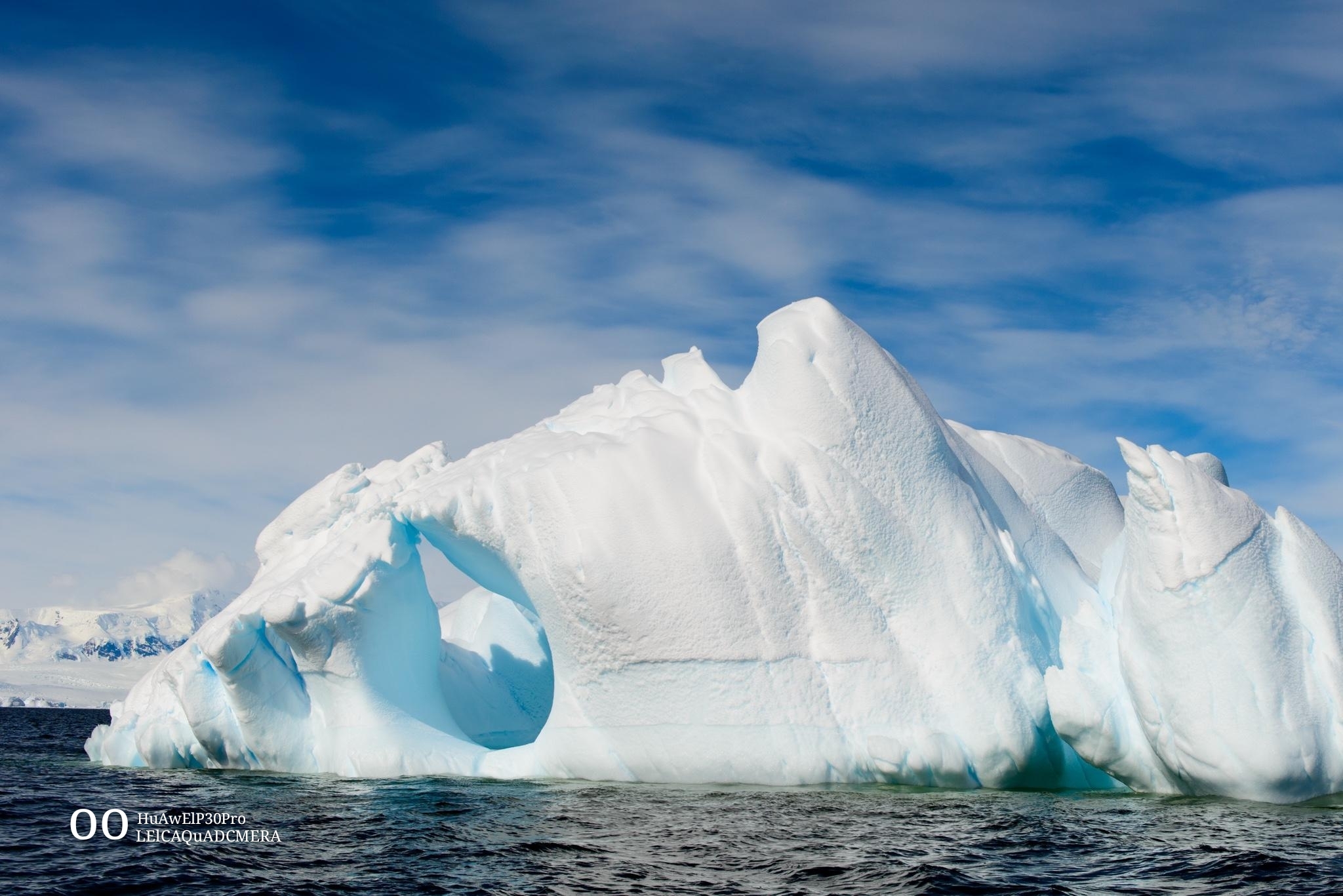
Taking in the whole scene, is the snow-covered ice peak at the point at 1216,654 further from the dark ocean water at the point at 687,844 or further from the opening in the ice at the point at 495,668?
the opening in the ice at the point at 495,668

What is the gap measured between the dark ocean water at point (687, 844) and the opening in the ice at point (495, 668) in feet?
17.2

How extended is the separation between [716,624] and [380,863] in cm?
583

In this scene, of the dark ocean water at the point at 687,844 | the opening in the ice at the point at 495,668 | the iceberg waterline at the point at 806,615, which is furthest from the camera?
the opening in the ice at the point at 495,668

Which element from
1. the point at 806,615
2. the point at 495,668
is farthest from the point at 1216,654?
the point at 495,668

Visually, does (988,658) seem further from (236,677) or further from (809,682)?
(236,677)

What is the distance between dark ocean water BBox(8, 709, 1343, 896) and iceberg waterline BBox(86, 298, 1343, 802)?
685 millimetres

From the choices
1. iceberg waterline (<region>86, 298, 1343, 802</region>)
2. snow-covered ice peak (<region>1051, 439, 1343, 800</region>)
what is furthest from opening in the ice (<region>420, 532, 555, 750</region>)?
snow-covered ice peak (<region>1051, 439, 1343, 800</region>)

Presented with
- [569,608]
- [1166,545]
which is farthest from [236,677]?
[1166,545]

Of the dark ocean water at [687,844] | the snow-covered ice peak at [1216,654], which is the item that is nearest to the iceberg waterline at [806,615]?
the snow-covered ice peak at [1216,654]

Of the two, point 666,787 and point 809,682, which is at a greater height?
point 809,682

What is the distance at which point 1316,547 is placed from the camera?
12.9 metres

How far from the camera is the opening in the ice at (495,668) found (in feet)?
64.0

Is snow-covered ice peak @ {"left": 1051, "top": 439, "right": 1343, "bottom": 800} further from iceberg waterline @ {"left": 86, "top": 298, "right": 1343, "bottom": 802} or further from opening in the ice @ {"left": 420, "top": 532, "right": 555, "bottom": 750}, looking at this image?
opening in the ice @ {"left": 420, "top": 532, "right": 555, "bottom": 750}

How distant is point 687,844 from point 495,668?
38.2 feet
